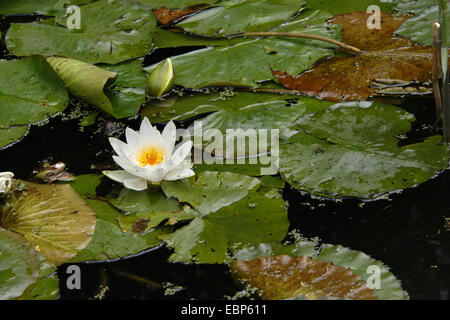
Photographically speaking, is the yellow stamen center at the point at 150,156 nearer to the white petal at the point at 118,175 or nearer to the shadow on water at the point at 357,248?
the white petal at the point at 118,175

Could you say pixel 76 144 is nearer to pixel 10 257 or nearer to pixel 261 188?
pixel 10 257

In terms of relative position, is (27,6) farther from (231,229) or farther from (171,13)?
(231,229)

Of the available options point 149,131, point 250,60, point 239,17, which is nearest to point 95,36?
point 239,17

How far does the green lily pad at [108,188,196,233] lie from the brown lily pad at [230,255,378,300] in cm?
38

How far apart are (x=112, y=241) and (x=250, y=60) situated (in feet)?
4.74

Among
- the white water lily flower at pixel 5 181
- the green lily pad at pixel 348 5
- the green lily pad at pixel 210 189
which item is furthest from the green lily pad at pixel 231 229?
the green lily pad at pixel 348 5

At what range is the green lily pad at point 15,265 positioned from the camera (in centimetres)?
201

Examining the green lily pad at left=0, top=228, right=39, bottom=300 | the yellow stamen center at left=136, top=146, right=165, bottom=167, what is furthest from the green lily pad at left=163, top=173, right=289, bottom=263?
the green lily pad at left=0, top=228, right=39, bottom=300

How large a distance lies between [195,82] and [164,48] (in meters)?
0.57

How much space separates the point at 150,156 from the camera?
2.51 m

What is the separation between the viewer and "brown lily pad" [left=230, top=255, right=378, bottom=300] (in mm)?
1897

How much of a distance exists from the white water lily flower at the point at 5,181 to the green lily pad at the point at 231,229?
2.63 feet
